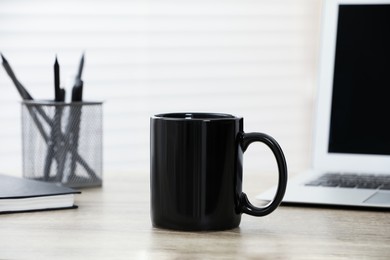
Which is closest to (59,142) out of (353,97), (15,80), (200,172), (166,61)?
(15,80)

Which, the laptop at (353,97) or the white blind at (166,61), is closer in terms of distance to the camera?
the laptop at (353,97)

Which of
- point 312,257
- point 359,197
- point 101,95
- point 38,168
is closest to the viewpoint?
point 312,257

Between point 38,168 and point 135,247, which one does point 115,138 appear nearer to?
point 38,168

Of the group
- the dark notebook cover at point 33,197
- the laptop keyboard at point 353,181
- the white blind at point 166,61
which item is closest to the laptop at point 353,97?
the laptop keyboard at point 353,181

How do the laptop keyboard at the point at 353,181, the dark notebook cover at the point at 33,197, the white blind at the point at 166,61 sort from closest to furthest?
1. the dark notebook cover at the point at 33,197
2. the laptop keyboard at the point at 353,181
3. the white blind at the point at 166,61

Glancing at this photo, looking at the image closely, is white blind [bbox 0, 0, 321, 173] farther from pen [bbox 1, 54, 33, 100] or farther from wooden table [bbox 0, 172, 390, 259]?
wooden table [bbox 0, 172, 390, 259]

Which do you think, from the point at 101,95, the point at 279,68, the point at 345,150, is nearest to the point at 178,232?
the point at 345,150

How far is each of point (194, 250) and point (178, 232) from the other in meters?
0.08

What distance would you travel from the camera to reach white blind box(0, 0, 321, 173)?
2.04 metres

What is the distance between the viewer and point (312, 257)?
2.48ft

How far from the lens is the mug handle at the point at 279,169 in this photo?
0.85 meters

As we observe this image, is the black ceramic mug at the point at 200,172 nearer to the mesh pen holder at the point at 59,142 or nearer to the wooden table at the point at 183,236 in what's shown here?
the wooden table at the point at 183,236

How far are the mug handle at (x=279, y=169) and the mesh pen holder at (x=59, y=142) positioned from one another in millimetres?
375

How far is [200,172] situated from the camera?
2.74 feet
